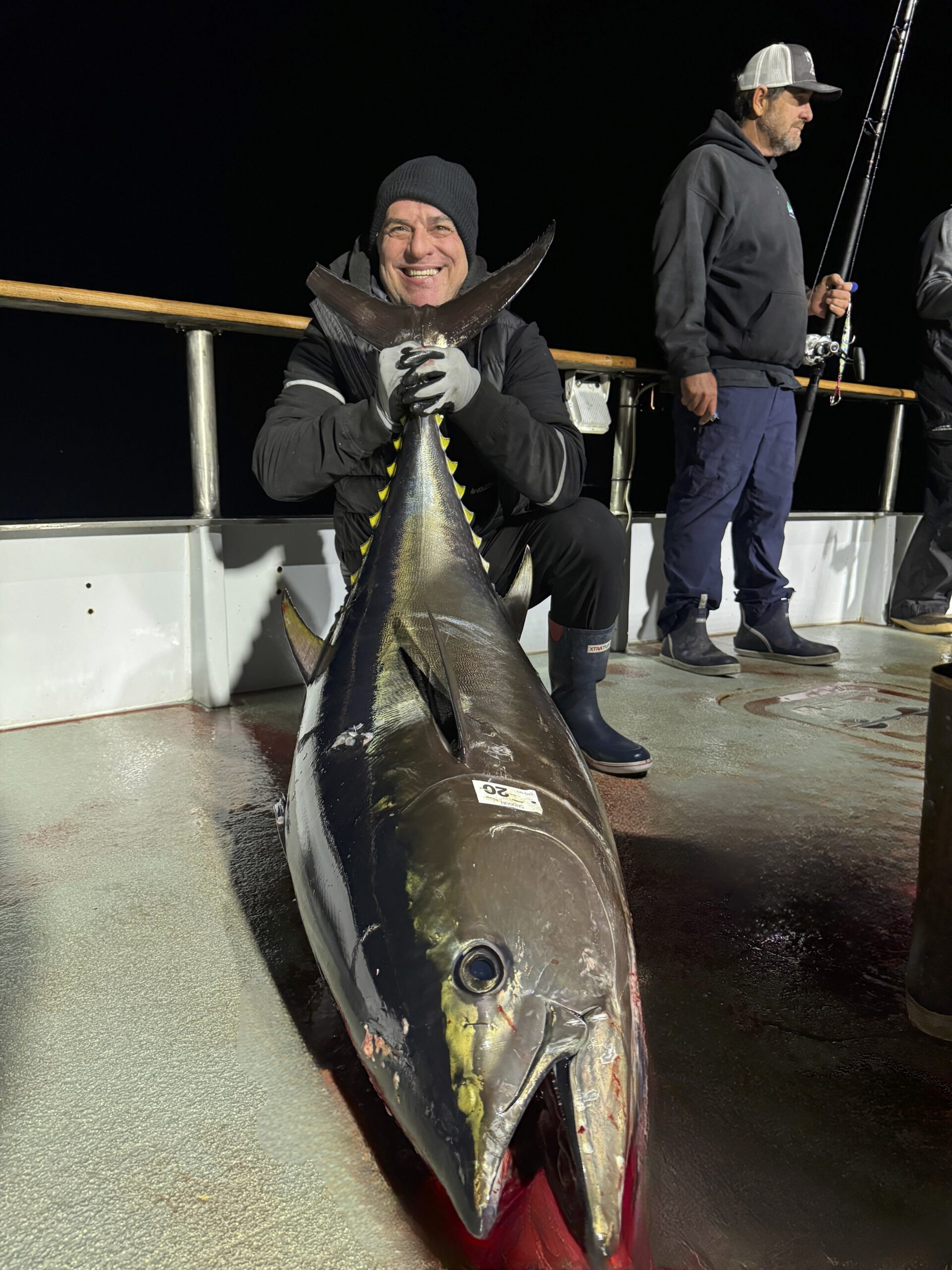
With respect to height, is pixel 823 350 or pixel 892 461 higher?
pixel 823 350

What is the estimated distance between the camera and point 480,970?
0.62 metres

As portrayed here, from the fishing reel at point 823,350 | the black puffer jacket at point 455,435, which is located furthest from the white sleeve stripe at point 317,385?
the fishing reel at point 823,350

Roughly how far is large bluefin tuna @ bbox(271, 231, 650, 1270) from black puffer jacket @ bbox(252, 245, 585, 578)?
60 cm

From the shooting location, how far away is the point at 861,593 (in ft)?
12.2

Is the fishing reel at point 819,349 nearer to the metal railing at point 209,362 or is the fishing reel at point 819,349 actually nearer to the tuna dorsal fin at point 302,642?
the metal railing at point 209,362

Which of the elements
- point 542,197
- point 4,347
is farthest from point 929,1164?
point 4,347

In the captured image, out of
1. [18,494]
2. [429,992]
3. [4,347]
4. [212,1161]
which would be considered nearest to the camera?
[429,992]

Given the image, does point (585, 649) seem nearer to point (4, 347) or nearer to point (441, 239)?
point (441, 239)

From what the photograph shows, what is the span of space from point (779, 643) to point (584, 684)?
133 centimetres

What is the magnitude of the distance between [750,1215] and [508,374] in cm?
158

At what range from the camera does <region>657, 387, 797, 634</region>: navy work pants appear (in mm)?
2631

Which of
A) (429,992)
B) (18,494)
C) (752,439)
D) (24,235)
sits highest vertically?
(24,235)

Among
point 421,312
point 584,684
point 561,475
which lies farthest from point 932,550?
point 421,312

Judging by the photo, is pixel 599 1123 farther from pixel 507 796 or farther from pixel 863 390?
pixel 863 390
